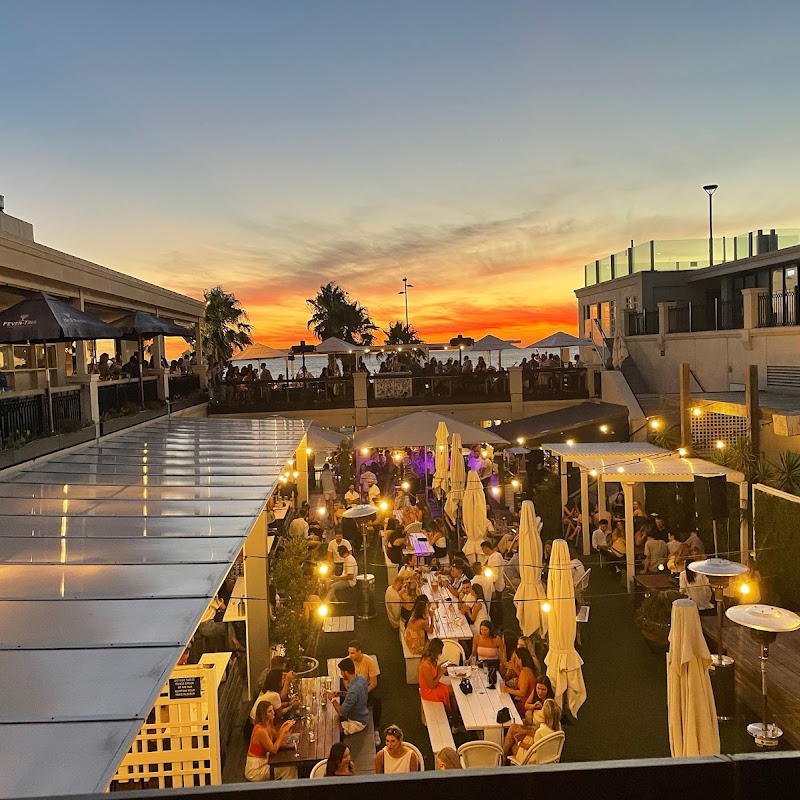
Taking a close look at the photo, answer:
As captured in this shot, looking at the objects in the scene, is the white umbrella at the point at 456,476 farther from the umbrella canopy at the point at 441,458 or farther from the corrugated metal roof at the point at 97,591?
the corrugated metal roof at the point at 97,591

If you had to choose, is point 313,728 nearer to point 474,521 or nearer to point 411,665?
point 411,665

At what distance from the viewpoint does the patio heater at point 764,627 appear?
25.1 feet

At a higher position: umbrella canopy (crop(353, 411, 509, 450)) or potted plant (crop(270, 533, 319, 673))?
umbrella canopy (crop(353, 411, 509, 450))

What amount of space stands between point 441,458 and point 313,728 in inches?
408

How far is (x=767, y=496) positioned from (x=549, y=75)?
13875 mm

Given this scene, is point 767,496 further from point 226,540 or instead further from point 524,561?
point 226,540

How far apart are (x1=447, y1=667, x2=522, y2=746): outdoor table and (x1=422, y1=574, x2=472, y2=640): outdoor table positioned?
1266 millimetres

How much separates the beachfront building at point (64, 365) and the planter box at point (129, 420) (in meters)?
0.05

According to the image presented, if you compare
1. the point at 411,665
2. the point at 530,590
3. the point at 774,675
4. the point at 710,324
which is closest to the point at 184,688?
the point at 411,665

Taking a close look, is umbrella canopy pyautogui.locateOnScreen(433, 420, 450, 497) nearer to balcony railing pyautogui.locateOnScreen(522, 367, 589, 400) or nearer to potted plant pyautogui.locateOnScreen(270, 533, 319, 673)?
potted plant pyautogui.locateOnScreen(270, 533, 319, 673)

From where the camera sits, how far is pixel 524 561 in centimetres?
1109

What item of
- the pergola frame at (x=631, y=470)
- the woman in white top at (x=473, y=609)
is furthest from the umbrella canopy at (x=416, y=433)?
the woman in white top at (x=473, y=609)

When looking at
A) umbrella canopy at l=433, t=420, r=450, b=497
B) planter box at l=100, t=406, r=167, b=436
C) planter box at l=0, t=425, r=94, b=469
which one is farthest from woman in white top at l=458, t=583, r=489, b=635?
planter box at l=100, t=406, r=167, b=436

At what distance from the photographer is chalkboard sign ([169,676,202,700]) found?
7172 mm
